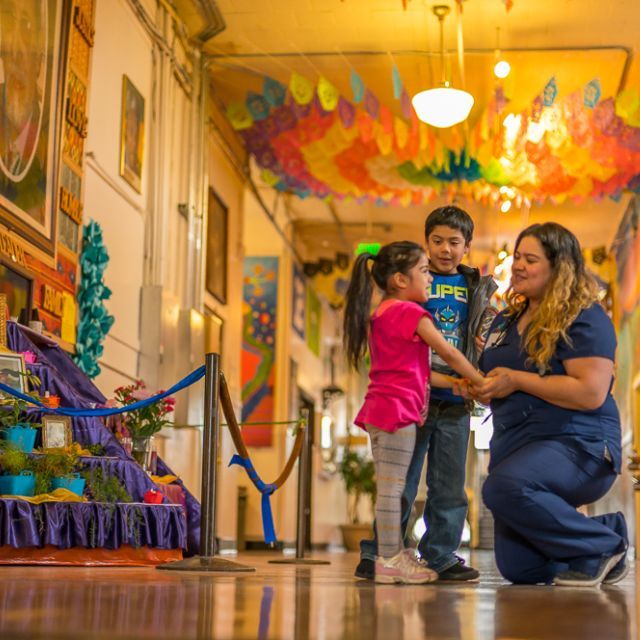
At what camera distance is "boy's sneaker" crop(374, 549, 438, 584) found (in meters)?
3.46

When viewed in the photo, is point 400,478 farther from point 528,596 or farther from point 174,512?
point 174,512

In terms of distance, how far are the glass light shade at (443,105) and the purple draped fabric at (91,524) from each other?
12.1ft

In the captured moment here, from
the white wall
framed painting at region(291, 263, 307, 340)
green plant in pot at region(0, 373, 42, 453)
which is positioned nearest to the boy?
green plant in pot at region(0, 373, 42, 453)

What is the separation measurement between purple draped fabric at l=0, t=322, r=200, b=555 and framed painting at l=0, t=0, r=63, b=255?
1.87 feet

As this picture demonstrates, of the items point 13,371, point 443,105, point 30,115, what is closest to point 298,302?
point 443,105

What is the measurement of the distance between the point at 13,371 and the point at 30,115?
154cm

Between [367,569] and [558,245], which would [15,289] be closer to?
[367,569]

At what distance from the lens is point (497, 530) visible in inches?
145

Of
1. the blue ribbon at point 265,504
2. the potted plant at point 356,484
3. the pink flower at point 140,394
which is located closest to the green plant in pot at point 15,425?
the blue ribbon at point 265,504

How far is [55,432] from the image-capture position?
5.25m

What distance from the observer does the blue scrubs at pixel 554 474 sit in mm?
3453

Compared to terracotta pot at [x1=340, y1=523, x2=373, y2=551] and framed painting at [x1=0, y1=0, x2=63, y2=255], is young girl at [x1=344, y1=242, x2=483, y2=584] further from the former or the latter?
terracotta pot at [x1=340, y1=523, x2=373, y2=551]

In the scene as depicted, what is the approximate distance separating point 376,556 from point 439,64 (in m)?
7.16

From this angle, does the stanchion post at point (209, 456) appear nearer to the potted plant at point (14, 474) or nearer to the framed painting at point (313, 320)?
the potted plant at point (14, 474)
